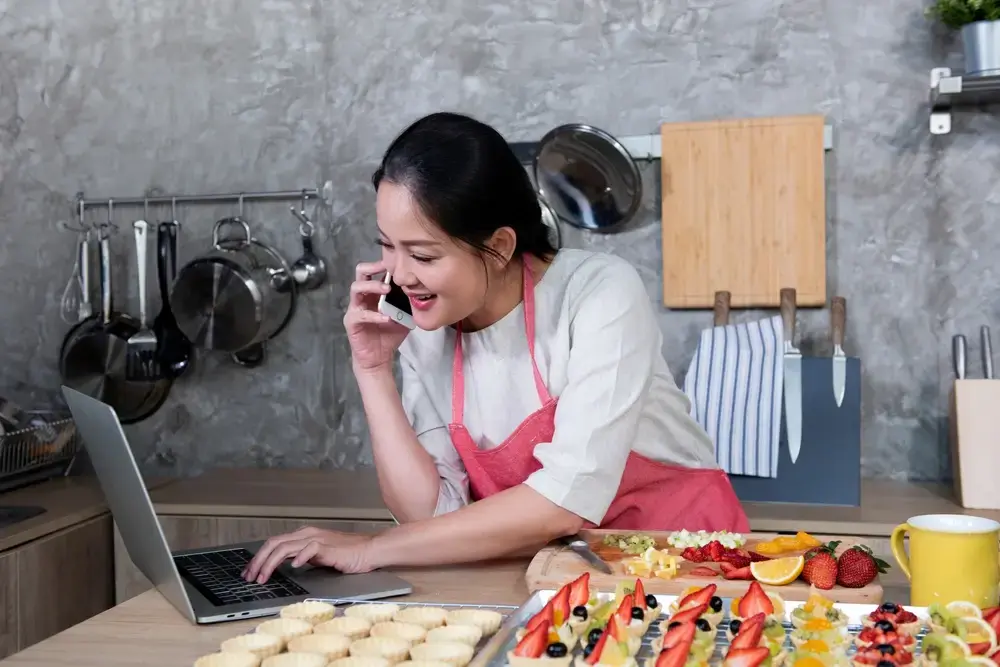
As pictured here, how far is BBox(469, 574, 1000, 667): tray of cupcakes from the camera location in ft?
2.79

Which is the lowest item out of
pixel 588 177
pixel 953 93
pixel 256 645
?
pixel 256 645

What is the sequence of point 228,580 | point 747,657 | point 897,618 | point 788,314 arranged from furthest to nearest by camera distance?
point 788,314, point 228,580, point 897,618, point 747,657

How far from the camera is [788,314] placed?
2248mm

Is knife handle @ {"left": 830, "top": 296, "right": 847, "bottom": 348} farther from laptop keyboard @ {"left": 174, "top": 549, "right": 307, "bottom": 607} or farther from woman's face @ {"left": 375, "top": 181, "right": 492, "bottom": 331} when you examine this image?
laptop keyboard @ {"left": 174, "top": 549, "right": 307, "bottom": 607}

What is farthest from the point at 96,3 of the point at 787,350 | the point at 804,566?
the point at 804,566

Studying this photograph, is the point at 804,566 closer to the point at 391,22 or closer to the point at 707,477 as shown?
the point at 707,477

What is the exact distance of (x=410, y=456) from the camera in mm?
1483

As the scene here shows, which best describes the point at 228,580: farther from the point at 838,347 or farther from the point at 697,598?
the point at 838,347

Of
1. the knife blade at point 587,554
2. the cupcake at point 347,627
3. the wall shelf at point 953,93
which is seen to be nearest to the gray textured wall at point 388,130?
the wall shelf at point 953,93

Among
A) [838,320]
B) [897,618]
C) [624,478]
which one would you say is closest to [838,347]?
[838,320]

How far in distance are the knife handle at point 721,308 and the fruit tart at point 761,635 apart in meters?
1.43

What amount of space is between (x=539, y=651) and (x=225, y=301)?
1742mm

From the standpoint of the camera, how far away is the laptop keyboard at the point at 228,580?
115 centimetres

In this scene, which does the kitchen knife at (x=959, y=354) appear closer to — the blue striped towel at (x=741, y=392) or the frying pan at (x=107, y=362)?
the blue striped towel at (x=741, y=392)
